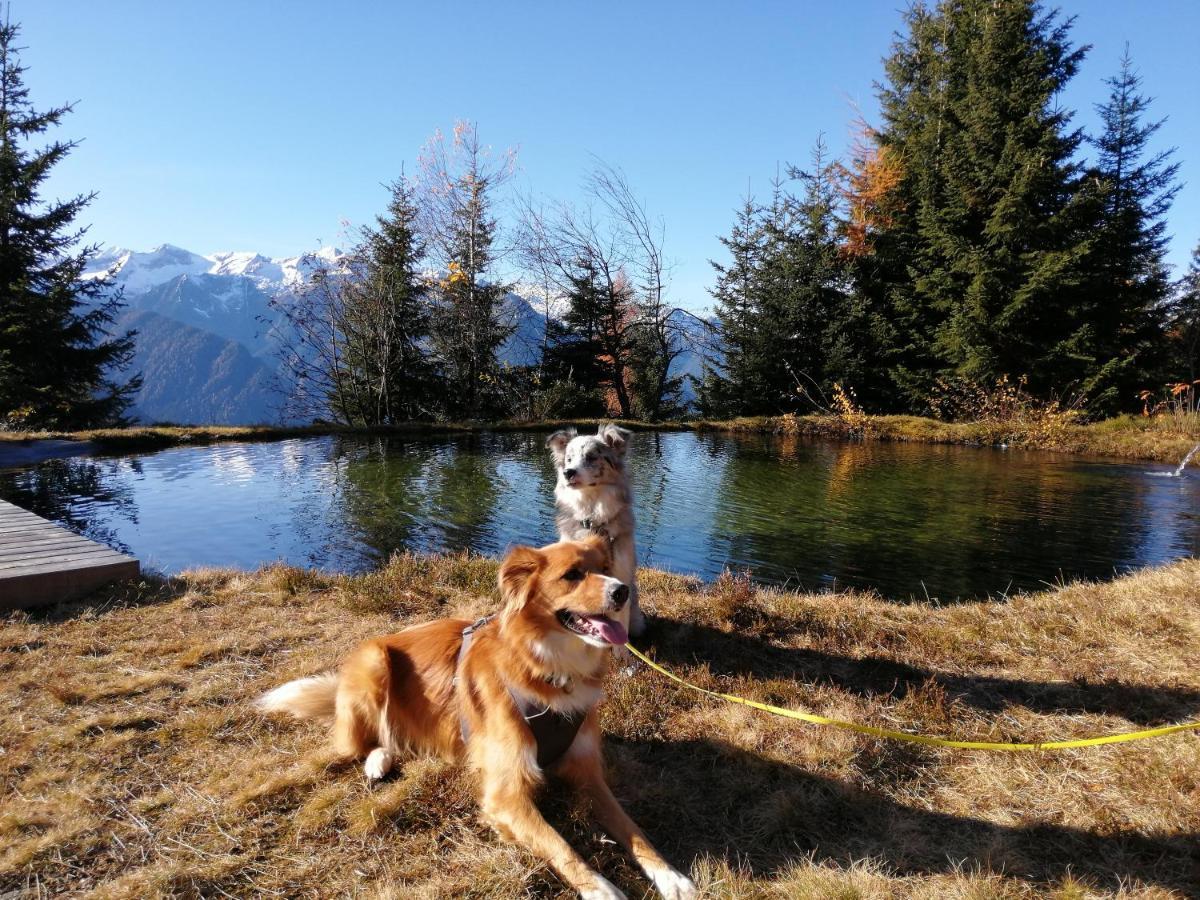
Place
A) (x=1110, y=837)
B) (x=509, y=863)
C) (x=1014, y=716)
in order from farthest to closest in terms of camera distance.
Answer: (x=1014, y=716)
(x=1110, y=837)
(x=509, y=863)

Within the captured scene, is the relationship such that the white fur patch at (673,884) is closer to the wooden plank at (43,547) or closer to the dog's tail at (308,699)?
the dog's tail at (308,699)

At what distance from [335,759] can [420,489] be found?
370 inches

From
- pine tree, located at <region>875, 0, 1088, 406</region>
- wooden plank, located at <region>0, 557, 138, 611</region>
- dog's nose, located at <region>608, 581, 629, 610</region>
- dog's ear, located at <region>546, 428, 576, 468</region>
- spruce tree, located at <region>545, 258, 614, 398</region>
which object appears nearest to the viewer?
dog's nose, located at <region>608, 581, 629, 610</region>

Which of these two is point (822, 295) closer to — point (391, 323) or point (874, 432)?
point (874, 432)

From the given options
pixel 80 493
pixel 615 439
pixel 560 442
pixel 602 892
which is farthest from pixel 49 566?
pixel 80 493

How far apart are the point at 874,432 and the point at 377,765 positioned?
851 inches

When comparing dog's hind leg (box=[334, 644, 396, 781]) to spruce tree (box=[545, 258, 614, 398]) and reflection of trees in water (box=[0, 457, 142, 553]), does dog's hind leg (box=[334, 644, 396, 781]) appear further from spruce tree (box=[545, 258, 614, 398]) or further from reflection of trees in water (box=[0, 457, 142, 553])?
spruce tree (box=[545, 258, 614, 398])

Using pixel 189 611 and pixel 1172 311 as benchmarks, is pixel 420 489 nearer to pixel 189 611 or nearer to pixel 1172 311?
pixel 189 611

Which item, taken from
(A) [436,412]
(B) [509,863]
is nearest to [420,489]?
(B) [509,863]

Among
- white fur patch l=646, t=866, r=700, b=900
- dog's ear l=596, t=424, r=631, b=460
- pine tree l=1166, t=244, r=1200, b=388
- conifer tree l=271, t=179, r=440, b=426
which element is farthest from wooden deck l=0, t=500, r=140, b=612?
pine tree l=1166, t=244, r=1200, b=388

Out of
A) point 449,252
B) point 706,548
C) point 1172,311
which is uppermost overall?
point 449,252

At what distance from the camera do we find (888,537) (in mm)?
9148

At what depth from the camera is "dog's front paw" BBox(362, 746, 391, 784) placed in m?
2.75

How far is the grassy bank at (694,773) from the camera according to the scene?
7.40ft
